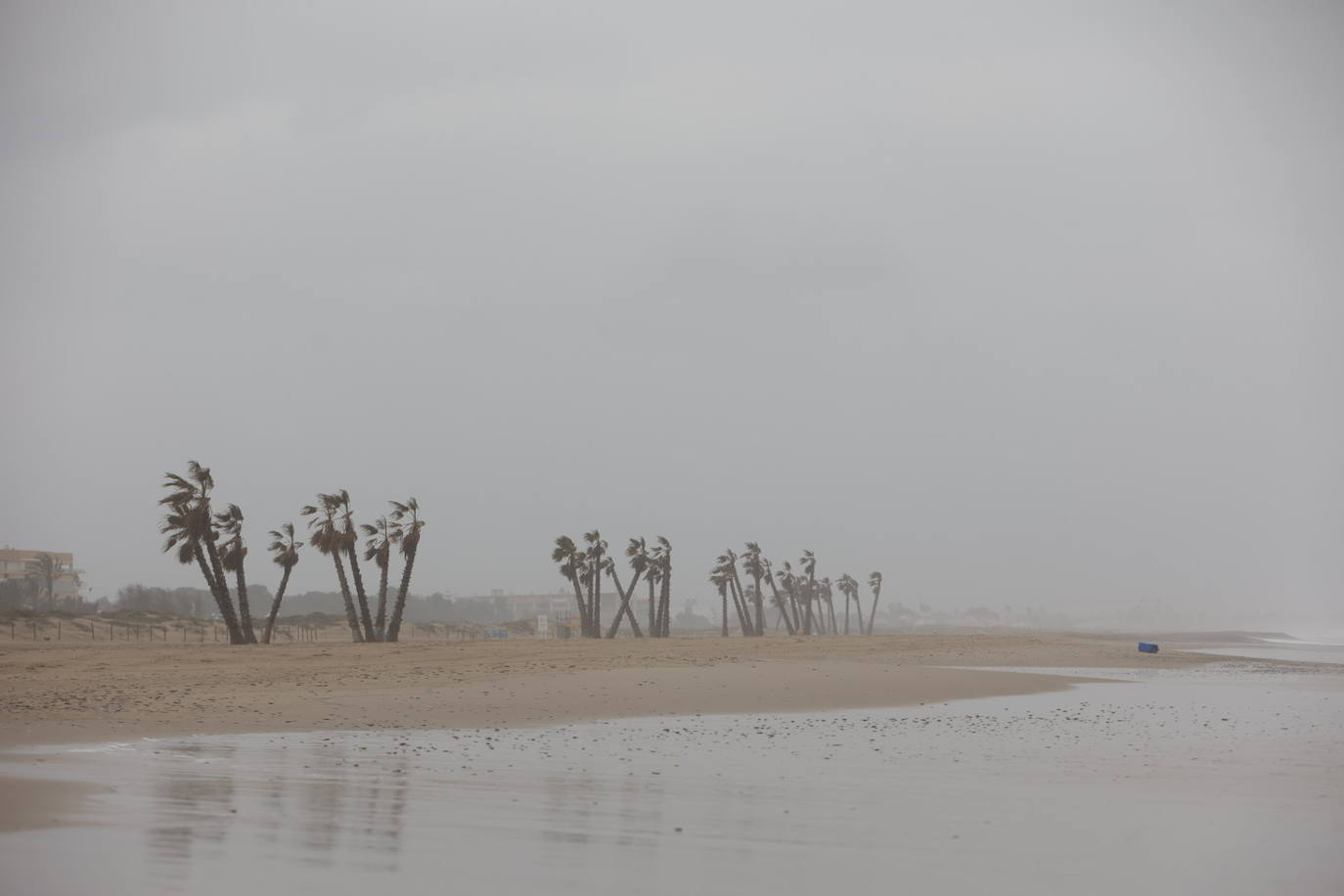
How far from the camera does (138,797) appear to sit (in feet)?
35.9

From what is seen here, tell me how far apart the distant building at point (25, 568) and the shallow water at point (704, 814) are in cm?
15941

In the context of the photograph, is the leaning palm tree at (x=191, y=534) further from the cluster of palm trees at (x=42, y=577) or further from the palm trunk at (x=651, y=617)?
the cluster of palm trees at (x=42, y=577)

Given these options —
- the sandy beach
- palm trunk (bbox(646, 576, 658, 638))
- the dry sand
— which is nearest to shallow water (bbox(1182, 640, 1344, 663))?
the dry sand

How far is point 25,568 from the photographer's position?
152m

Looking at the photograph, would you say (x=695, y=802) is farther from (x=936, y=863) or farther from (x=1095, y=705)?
(x=1095, y=705)

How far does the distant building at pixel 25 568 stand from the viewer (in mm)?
156875

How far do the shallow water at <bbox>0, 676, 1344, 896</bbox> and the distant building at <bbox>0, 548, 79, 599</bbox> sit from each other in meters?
159

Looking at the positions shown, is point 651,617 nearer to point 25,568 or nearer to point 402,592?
point 402,592

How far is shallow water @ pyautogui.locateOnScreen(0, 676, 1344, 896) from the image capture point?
8000mm

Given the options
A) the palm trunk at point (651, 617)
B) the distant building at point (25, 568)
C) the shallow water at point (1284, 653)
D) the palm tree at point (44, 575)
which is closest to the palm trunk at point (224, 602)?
the palm trunk at point (651, 617)

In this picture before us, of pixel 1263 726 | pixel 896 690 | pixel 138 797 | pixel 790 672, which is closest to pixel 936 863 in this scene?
pixel 138 797

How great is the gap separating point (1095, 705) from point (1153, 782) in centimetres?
1291

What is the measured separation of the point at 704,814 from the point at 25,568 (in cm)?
16882

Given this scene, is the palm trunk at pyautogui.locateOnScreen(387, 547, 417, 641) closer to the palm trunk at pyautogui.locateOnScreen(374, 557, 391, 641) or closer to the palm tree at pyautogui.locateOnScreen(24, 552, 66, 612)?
the palm trunk at pyautogui.locateOnScreen(374, 557, 391, 641)
